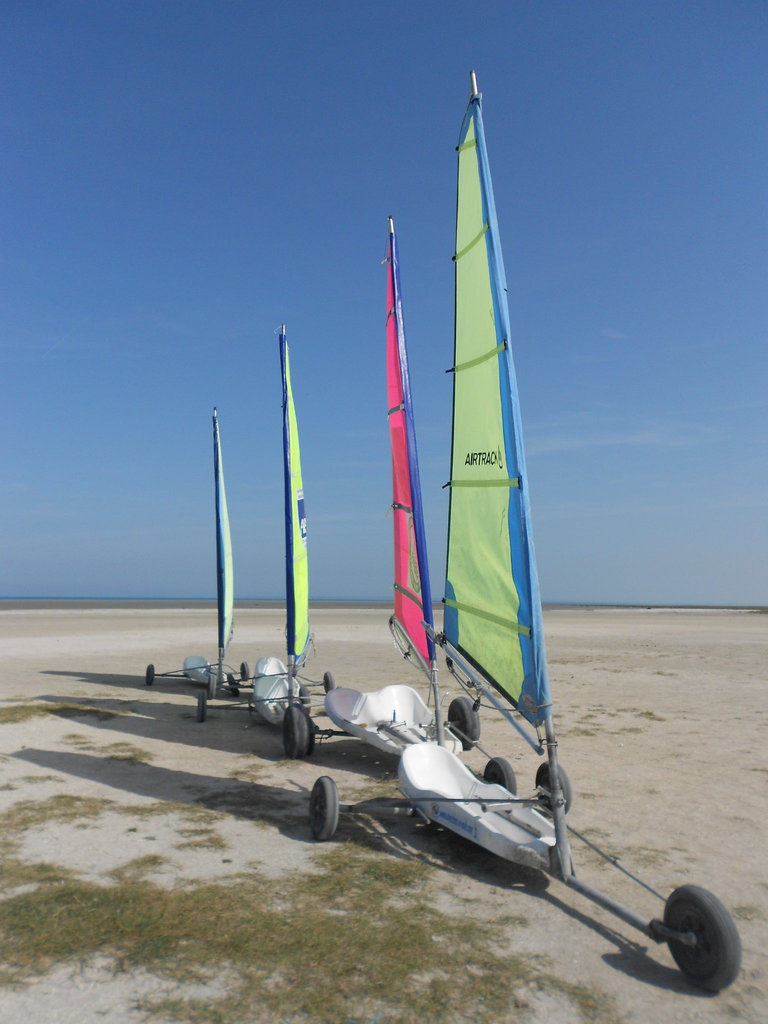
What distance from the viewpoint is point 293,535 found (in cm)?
991

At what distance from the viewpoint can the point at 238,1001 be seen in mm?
3465

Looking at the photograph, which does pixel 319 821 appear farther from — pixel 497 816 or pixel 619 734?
pixel 619 734

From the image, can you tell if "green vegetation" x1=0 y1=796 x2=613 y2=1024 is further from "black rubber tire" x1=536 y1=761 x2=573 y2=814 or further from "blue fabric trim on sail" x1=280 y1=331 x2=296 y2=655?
"blue fabric trim on sail" x1=280 y1=331 x2=296 y2=655

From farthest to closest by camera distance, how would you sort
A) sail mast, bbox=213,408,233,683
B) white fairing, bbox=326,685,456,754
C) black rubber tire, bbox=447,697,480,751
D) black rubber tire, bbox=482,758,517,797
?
sail mast, bbox=213,408,233,683
black rubber tire, bbox=447,697,480,751
white fairing, bbox=326,685,456,754
black rubber tire, bbox=482,758,517,797

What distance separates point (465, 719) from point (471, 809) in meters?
3.34

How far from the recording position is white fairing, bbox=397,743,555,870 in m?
4.88

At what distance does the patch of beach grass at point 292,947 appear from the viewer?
346 centimetres

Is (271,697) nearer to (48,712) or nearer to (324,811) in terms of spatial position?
(48,712)

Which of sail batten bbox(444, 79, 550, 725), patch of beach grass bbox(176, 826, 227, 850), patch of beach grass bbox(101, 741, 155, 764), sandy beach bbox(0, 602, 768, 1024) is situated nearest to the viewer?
sandy beach bbox(0, 602, 768, 1024)

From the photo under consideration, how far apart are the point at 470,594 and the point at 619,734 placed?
484 cm

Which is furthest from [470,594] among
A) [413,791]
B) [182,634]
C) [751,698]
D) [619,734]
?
[182,634]

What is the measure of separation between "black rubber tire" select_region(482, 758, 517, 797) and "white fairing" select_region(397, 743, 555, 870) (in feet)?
0.39

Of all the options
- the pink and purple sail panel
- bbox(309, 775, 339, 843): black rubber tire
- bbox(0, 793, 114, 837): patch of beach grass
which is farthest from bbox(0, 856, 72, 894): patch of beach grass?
the pink and purple sail panel

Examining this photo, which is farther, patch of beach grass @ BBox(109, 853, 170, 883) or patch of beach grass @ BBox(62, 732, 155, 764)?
patch of beach grass @ BBox(62, 732, 155, 764)
